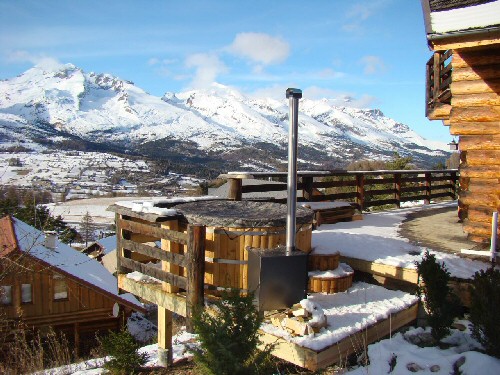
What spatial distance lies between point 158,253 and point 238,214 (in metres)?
1.08

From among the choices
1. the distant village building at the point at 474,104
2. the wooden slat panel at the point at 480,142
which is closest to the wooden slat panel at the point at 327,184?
the distant village building at the point at 474,104

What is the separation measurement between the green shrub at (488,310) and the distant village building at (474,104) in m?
2.66

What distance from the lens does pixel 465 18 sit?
19.6 ft

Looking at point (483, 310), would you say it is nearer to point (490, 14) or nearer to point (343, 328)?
point (343, 328)

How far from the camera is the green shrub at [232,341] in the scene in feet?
11.2

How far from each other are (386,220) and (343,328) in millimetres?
5540

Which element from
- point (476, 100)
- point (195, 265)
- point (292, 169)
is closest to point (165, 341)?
point (195, 265)

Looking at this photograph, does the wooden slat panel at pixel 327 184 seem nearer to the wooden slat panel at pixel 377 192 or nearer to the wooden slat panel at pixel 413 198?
the wooden slat panel at pixel 377 192

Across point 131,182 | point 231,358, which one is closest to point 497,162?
point 231,358

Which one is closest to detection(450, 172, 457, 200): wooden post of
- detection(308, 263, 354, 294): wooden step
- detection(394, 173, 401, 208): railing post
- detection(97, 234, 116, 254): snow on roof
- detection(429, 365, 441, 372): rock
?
detection(394, 173, 401, 208): railing post

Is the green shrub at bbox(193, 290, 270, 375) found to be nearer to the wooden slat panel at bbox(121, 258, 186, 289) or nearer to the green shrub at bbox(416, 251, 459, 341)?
the wooden slat panel at bbox(121, 258, 186, 289)

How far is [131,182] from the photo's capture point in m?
81.6

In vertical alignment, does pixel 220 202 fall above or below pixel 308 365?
above

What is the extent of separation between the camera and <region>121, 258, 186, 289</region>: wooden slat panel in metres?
4.80
